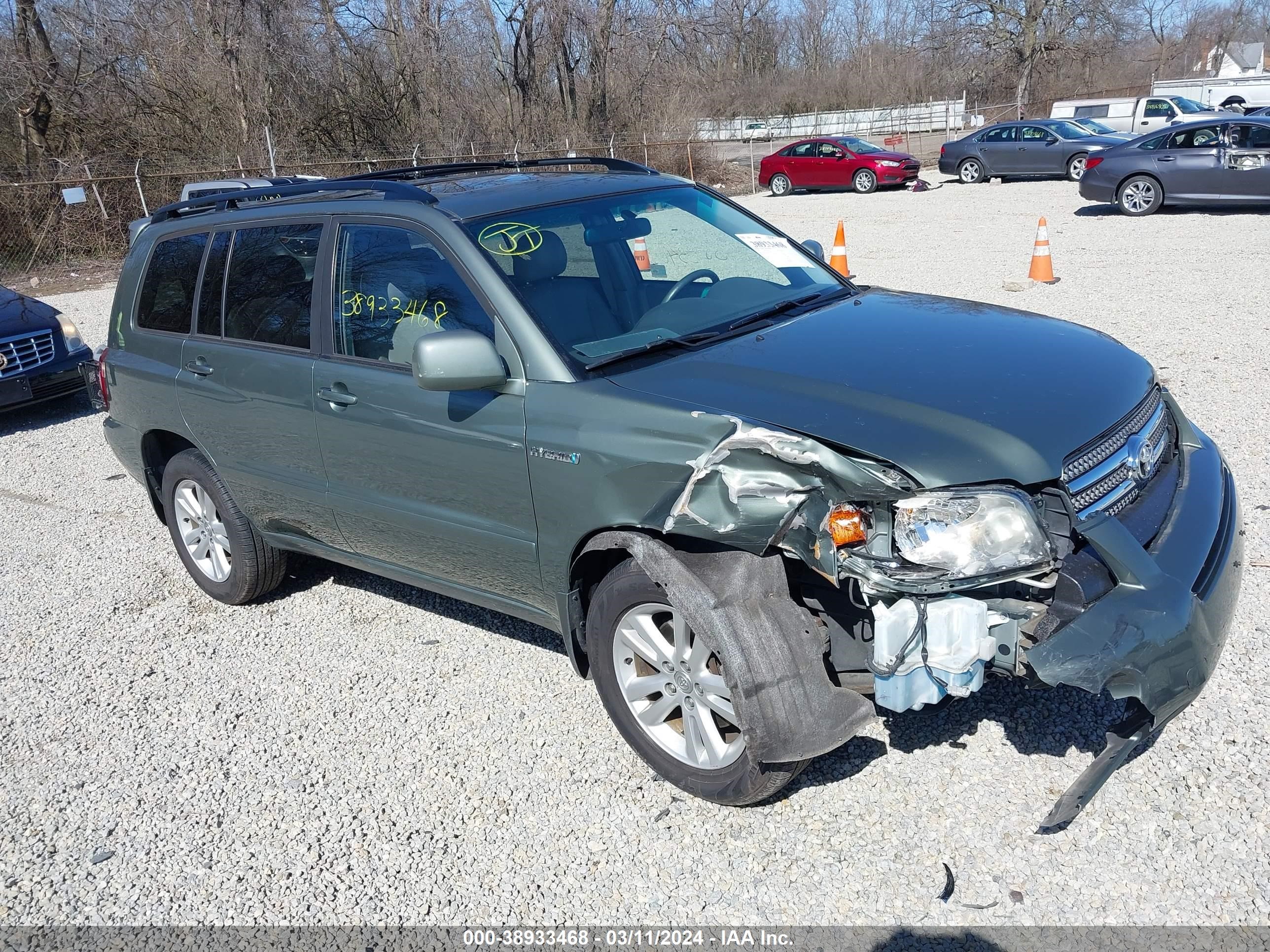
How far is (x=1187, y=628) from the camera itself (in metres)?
2.72

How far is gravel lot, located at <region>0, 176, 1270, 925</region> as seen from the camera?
2.94 metres

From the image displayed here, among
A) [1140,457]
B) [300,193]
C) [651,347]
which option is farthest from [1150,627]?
[300,193]

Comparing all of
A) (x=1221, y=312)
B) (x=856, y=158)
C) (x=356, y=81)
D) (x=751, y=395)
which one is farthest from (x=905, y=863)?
(x=356, y=81)

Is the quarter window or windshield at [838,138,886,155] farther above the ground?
the quarter window

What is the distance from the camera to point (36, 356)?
907 cm

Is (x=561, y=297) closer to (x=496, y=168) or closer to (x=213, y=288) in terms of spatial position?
(x=496, y=168)

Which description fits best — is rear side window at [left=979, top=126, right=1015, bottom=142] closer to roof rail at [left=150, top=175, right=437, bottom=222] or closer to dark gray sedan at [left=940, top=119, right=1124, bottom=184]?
dark gray sedan at [left=940, top=119, right=1124, bottom=184]

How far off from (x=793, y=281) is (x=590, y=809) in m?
2.36

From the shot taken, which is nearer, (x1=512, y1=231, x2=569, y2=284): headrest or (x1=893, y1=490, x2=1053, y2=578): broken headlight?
(x1=893, y1=490, x2=1053, y2=578): broken headlight

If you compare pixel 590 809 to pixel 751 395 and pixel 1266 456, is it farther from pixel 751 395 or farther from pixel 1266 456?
pixel 1266 456

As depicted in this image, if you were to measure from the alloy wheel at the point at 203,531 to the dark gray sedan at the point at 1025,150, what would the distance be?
23.0m

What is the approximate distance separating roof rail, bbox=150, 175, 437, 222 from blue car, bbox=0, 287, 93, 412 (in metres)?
4.50

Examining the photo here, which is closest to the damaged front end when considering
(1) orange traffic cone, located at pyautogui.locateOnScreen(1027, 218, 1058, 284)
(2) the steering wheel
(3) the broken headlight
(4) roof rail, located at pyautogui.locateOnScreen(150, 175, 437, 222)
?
A: (3) the broken headlight

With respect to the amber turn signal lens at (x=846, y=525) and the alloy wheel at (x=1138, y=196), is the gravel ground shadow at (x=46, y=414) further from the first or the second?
the alloy wheel at (x=1138, y=196)
